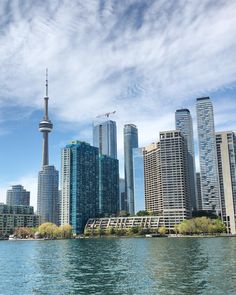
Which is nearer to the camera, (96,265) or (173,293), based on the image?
(173,293)

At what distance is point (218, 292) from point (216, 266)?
87.3 ft

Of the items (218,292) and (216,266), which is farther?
(216,266)

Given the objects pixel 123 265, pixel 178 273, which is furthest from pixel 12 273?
pixel 178 273

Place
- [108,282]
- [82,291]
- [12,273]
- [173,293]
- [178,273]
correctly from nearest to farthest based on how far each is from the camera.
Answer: [173,293] → [82,291] → [108,282] → [178,273] → [12,273]

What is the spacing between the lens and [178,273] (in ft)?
229

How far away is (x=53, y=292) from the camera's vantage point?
57.4 metres

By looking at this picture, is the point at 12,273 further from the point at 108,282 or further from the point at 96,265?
the point at 108,282

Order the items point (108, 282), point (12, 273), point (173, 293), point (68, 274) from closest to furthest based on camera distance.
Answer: point (173, 293)
point (108, 282)
point (68, 274)
point (12, 273)

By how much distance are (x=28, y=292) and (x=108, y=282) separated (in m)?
12.6

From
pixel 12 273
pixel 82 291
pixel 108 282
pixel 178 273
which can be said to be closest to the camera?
pixel 82 291

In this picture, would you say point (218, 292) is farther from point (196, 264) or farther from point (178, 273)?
point (196, 264)

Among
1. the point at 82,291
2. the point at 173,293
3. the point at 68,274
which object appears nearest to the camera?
the point at 173,293

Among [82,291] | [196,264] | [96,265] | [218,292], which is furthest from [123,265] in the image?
[218,292]

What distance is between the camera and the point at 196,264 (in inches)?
3260
